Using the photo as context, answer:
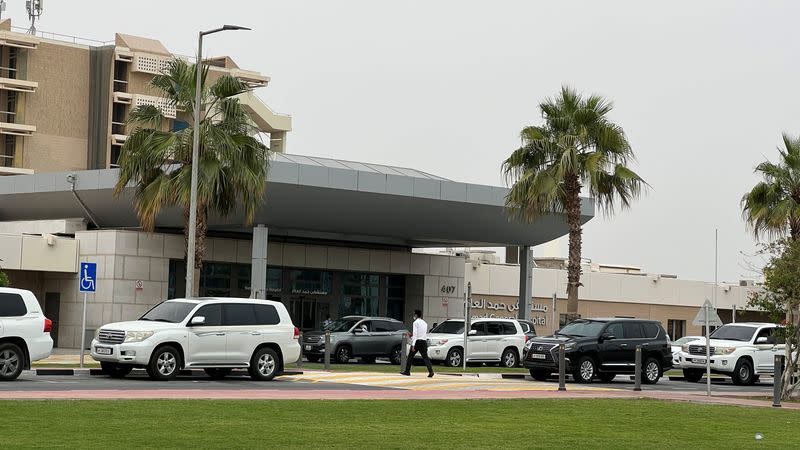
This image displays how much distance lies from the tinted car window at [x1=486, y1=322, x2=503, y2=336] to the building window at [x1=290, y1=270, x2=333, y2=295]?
1376 cm

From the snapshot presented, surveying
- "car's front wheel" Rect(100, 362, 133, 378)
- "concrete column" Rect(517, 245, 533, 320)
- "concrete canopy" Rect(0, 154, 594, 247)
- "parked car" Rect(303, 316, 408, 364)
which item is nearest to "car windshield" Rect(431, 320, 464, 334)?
"parked car" Rect(303, 316, 408, 364)

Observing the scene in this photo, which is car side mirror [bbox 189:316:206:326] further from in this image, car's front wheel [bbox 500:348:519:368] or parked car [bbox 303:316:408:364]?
car's front wheel [bbox 500:348:519:368]

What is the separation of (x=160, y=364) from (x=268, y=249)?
25683mm

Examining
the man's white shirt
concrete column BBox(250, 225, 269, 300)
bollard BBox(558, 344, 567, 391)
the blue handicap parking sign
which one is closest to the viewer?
bollard BBox(558, 344, 567, 391)

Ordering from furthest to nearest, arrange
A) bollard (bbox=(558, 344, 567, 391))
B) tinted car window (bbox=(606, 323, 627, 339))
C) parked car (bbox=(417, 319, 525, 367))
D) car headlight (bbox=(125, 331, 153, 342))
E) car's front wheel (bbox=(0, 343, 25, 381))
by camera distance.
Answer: parked car (bbox=(417, 319, 525, 367))
tinted car window (bbox=(606, 323, 627, 339))
bollard (bbox=(558, 344, 567, 391))
car headlight (bbox=(125, 331, 153, 342))
car's front wheel (bbox=(0, 343, 25, 381))

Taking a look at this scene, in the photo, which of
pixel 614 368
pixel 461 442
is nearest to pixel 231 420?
pixel 461 442

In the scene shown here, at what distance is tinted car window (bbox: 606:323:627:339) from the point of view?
3622 centimetres

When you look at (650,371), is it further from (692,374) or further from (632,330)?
(692,374)

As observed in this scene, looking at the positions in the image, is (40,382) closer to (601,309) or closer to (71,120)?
(601,309)

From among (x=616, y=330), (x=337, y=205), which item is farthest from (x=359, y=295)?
(x=616, y=330)

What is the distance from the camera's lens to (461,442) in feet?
55.2

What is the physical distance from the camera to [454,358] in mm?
43906

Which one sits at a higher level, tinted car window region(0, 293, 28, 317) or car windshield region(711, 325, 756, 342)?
tinted car window region(0, 293, 28, 317)

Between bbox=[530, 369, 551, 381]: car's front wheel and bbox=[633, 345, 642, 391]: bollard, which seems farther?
bbox=[530, 369, 551, 381]: car's front wheel
